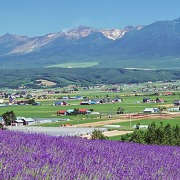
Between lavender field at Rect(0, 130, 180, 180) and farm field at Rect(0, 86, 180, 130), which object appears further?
farm field at Rect(0, 86, 180, 130)

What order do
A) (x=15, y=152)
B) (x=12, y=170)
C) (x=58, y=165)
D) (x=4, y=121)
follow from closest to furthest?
(x=12, y=170), (x=58, y=165), (x=15, y=152), (x=4, y=121)

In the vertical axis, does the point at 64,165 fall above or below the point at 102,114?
above

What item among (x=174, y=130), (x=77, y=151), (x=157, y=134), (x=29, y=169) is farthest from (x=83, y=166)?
(x=174, y=130)

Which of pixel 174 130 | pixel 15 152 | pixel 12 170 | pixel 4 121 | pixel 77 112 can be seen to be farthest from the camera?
pixel 77 112

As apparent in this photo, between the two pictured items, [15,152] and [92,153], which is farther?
[92,153]

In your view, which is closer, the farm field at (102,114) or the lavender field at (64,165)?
the lavender field at (64,165)

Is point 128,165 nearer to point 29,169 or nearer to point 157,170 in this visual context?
point 157,170

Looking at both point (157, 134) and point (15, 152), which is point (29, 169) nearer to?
point (15, 152)

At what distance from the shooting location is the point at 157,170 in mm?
6191

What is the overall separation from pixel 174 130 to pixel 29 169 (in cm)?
2403

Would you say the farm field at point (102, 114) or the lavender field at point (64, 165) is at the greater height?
the lavender field at point (64, 165)

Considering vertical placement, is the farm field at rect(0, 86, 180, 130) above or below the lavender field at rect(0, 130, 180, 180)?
below

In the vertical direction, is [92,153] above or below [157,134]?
above

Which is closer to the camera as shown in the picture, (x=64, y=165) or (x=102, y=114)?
(x=64, y=165)
